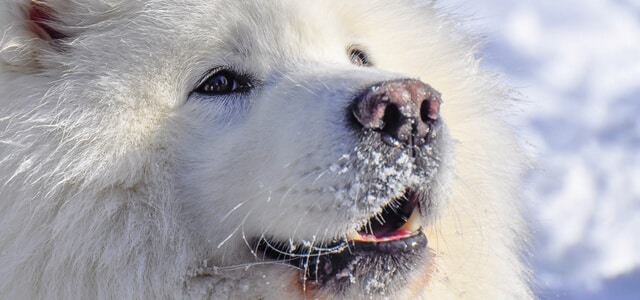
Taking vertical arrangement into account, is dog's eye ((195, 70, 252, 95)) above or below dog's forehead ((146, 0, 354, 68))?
below

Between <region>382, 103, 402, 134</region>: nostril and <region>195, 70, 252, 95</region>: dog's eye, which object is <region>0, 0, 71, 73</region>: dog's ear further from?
<region>382, 103, 402, 134</region>: nostril

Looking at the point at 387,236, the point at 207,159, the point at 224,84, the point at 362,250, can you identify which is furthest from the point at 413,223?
the point at 224,84

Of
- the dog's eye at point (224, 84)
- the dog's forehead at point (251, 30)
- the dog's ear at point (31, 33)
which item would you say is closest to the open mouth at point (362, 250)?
the dog's eye at point (224, 84)

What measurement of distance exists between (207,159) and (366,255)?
0.72 m

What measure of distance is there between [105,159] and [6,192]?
393 mm

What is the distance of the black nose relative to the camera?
116 inches

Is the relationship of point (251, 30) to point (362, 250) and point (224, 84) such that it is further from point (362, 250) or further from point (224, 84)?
point (362, 250)

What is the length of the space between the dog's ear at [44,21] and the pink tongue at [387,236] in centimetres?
151

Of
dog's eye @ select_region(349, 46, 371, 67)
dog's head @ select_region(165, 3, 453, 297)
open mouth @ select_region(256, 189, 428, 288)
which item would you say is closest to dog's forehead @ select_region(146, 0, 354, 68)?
dog's head @ select_region(165, 3, 453, 297)

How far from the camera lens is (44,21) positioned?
349cm

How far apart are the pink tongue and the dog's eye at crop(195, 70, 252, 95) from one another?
2.65 ft

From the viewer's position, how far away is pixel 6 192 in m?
3.19

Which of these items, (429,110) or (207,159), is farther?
(207,159)

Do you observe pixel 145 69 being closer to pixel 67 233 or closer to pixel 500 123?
pixel 67 233
